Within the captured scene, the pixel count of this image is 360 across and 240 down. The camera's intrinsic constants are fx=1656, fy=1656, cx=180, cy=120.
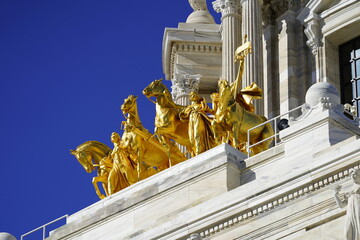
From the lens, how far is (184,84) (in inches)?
2137

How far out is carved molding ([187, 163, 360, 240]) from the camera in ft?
107

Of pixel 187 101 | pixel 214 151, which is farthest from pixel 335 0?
pixel 214 151

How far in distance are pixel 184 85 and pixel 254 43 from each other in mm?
4967

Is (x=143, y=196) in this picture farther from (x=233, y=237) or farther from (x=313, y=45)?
(x=313, y=45)

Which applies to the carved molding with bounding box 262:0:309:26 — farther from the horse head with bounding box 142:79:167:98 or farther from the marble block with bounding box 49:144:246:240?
the marble block with bounding box 49:144:246:240

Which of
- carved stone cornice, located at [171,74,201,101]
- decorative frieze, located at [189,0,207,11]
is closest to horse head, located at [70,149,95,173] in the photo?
carved stone cornice, located at [171,74,201,101]

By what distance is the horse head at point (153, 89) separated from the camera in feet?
134

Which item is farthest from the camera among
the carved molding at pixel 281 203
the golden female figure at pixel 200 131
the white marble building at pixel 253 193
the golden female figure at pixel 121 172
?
the golden female figure at pixel 121 172

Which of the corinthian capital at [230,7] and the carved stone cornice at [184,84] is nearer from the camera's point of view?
the corinthian capital at [230,7]

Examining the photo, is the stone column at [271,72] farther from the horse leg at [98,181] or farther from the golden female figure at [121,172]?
the golden female figure at [121,172]

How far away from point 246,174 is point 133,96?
597cm

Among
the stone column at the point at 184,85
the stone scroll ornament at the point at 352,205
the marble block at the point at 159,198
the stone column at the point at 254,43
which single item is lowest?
the stone scroll ornament at the point at 352,205

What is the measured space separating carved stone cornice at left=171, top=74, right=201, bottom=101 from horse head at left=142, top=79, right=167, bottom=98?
42.9 ft

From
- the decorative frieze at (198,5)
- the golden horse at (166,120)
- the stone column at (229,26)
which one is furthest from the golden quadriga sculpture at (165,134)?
the decorative frieze at (198,5)
